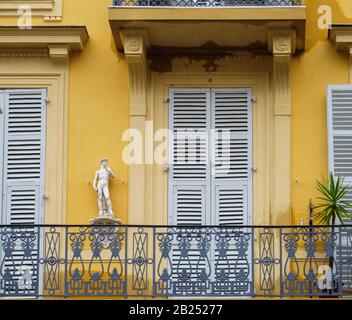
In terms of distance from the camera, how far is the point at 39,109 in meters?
19.1

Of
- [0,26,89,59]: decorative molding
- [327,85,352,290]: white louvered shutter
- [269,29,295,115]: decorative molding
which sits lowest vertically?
[327,85,352,290]: white louvered shutter

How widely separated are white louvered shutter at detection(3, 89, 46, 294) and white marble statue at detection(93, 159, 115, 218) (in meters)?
0.79

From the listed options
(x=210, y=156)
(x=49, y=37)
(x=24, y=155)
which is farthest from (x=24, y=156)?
(x=210, y=156)

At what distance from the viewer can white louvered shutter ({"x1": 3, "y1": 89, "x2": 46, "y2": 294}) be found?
1886cm

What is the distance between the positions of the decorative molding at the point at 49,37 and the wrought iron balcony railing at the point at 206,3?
2.27ft

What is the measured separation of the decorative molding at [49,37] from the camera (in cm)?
1895

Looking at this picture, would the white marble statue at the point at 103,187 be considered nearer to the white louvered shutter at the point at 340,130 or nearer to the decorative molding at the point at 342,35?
the white louvered shutter at the point at 340,130

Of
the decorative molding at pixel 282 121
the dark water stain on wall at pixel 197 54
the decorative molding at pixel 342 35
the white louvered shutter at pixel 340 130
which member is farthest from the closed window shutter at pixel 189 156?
the decorative molding at pixel 342 35

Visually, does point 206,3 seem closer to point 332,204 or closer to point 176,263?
point 332,204

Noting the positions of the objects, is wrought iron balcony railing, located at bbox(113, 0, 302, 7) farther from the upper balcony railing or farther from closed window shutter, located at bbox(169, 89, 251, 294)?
closed window shutter, located at bbox(169, 89, 251, 294)

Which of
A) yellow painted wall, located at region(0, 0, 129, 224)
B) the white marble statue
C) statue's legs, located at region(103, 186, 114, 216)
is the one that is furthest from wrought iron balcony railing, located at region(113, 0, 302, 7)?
A: statue's legs, located at region(103, 186, 114, 216)

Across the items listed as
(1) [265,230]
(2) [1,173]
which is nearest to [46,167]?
(2) [1,173]

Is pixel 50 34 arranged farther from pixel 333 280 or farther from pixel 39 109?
pixel 333 280
